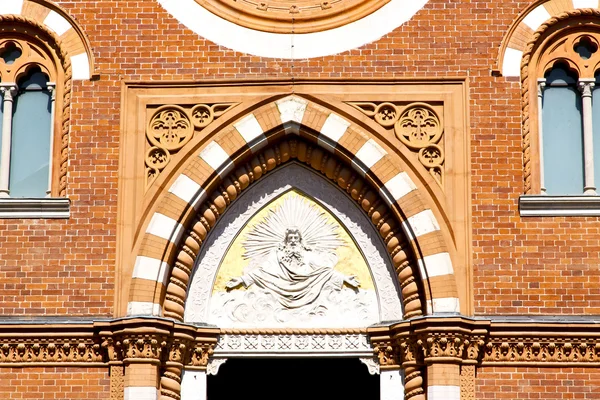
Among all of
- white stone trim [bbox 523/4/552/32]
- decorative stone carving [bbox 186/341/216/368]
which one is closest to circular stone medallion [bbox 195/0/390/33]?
white stone trim [bbox 523/4/552/32]

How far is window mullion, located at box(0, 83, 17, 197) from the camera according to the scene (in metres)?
16.7

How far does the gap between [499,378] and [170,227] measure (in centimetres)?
391

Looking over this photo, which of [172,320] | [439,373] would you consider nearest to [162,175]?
[172,320]

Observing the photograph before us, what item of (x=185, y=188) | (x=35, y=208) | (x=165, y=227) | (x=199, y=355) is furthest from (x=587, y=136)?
(x=35, y=208)

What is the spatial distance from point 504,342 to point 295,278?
2.42m

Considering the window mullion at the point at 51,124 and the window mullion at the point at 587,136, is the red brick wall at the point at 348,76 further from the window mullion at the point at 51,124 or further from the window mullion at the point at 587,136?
the window mullion at the point at 587,136

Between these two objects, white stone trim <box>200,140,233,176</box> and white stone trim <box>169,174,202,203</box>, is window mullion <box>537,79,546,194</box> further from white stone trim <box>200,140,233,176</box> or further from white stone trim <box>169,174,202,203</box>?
white stone trim <box>169,174,202,203</box>

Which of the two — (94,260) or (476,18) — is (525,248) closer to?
(476,18)

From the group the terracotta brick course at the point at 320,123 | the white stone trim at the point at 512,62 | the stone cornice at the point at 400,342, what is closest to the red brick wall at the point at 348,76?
the terracotta brick course at the point at 320,123

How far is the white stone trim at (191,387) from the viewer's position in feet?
53.6

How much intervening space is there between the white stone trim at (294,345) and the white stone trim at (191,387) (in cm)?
36

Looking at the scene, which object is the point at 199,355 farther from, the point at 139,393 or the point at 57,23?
the point at 57,23

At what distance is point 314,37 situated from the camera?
1692 centimetres

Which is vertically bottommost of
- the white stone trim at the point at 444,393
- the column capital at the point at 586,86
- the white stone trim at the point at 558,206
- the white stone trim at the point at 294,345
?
the white stone trim at the point at 444,393
